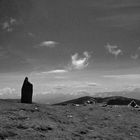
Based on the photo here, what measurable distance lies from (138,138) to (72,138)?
6.14 meters

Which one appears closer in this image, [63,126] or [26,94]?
[63,126]

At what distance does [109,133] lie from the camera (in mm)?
20469

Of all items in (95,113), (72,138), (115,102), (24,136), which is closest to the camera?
(24,136)

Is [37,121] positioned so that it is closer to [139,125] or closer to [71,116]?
[71,116]

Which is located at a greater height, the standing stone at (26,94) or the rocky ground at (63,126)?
the standing stone at (26,94)

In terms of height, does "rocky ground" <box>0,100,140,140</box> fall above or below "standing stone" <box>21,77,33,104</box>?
below

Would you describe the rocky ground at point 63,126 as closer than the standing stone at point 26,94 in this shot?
Yes

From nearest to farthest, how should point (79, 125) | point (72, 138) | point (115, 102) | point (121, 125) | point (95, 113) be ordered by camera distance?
point (72, 138), point (79, 125), point (121, 125), point (95, 113), point (115, 102)

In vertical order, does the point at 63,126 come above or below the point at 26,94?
below

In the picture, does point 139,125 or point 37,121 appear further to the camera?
point 139,125

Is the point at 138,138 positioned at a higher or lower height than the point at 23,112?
lower

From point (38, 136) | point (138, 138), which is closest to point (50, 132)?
point (38, 136)

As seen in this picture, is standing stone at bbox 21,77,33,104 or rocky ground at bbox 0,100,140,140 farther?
standing stone at bbox 21,77,33,104

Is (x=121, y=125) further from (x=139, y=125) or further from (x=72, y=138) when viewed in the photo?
(x=72, y=138)
